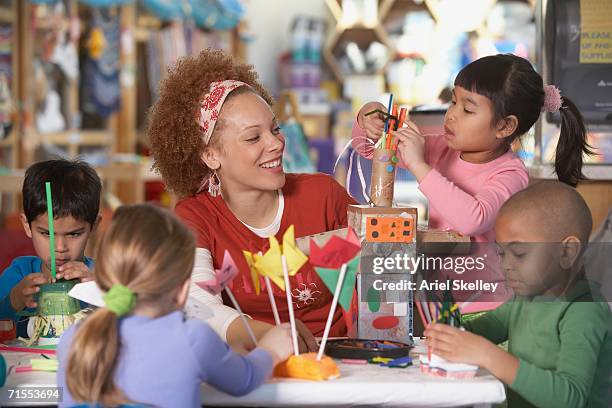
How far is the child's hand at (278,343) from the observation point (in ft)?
4.99

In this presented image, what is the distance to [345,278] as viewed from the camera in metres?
Answer: 1.56

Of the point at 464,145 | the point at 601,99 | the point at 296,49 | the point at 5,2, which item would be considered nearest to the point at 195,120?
the point at 464,145

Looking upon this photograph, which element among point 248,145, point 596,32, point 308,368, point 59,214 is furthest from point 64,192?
point 596,32

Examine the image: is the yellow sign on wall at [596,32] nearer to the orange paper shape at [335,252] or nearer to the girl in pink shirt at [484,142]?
the girl in pink shirt at [484,142]

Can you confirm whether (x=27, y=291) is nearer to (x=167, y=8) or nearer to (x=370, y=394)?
(x=370, y=394)

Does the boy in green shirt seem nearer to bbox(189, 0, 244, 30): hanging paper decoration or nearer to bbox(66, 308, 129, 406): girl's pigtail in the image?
bbox(66, 308, 129, 406): girl's pigtail

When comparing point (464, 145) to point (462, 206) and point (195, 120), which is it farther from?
Answer: point (195, 120)

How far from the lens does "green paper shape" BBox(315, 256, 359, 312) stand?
1.55 m

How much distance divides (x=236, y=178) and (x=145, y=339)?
730mm

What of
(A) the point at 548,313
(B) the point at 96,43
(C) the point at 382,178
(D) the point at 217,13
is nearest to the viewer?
(A) the point at 548,313

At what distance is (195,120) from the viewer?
212 centimetres

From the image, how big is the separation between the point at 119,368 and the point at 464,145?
0.89 metres

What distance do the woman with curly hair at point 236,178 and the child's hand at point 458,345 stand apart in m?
0.42
